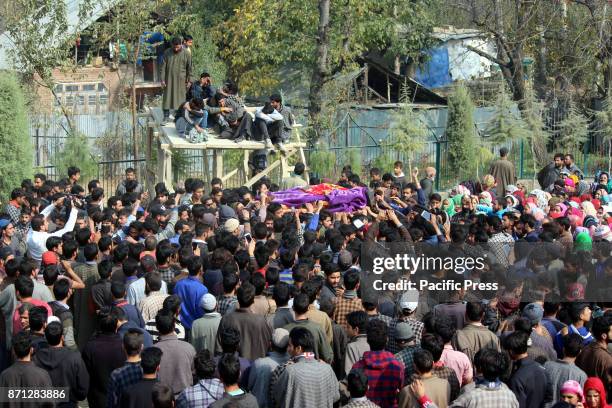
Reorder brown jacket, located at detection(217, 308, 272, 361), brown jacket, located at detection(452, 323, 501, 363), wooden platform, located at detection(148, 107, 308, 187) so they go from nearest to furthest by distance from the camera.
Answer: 1. brown jacket, located at detection(452, 323, 501, 363)
2. brown jacket, located at detection(217, 308, 272, 361)
3. wooden platform, located at detection(148, 107, 308, 187)

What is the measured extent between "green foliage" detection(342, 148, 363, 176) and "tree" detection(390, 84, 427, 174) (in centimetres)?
79

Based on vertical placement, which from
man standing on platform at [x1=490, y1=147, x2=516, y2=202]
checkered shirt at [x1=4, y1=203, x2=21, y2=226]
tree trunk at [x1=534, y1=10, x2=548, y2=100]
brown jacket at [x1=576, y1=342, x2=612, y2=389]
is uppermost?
tree trunk at [x1=534, y1=10, x2=548, y2=100]

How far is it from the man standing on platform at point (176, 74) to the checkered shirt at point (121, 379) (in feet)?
34.7

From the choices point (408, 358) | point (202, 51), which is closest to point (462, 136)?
point (202, 51)

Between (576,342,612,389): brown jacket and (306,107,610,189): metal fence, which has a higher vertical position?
(306,107,610,189): metal fence

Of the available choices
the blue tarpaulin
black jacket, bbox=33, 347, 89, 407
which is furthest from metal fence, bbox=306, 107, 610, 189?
black jacket, bbox=33, 347, 89, 407

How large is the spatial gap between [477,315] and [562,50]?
2390cm

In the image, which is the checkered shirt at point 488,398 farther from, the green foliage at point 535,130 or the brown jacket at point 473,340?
the green foliage at point 535,130

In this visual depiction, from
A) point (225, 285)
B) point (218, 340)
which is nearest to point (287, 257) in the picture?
point (225, 285)

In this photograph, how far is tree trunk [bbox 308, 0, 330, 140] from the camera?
24.6 meters

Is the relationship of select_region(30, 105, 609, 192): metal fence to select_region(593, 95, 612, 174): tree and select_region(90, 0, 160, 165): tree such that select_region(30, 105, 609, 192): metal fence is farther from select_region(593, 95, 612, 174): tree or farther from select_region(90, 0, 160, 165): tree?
select_region(90, 0, 160, 165): tree

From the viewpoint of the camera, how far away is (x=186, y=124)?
18.2 metres

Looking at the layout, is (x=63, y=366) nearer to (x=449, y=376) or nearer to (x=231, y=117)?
(x=449, y=376)

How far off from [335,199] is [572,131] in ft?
38.4
